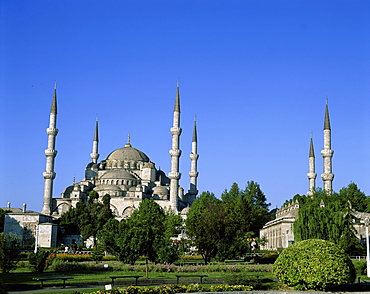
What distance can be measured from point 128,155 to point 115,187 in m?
10.9

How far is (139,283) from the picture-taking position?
55.7 feet

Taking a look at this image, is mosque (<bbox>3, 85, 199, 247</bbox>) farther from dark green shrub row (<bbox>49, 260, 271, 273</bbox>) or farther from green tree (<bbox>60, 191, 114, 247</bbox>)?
dark green shrub row (<bbox>49, 260, 271, 273</bbox>)

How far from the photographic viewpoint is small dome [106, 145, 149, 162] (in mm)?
77562

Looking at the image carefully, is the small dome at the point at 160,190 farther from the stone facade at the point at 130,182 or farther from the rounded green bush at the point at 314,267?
the rounded green bush at the point at 314,267

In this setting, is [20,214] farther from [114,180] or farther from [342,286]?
[342,286]


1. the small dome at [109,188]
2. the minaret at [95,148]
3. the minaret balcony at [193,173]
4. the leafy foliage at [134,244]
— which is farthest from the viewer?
the minaret at [95,148]

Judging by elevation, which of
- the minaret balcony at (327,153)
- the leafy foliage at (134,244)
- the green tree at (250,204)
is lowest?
the leafy foliage at (134,244)

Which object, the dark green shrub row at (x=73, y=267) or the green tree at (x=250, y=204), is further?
the green tree at (x=250, y=204)

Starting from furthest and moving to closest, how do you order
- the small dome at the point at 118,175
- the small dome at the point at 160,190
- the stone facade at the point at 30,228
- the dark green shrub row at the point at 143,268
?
the small dome at the point at 118,175
the small dome at the point at 160,190
the stone facade at the point at 30,228
the dark green shrub row at the point at 143,268

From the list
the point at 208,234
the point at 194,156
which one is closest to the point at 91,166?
the point at 194,156

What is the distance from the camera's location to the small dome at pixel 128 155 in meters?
77.6

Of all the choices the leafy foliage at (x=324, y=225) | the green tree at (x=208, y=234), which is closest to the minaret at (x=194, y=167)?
the leafy foliage at (x=324, y=225)

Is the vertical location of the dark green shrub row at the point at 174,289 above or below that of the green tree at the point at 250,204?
below

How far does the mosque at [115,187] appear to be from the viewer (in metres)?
54.3
